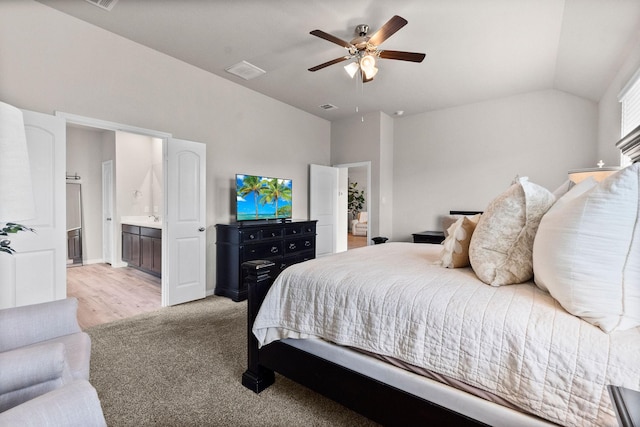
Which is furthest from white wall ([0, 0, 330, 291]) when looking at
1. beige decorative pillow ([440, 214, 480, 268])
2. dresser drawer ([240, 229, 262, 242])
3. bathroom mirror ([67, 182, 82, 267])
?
bathroom mirror ([67, 182, 82, 267])

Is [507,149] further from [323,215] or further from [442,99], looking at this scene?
[323,215]

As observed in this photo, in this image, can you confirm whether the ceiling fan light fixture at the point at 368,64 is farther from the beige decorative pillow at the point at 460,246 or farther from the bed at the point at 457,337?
the bed at the point at 457,337

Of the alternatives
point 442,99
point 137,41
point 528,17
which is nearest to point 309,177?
point 442,99

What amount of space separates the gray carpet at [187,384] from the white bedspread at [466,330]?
40cm

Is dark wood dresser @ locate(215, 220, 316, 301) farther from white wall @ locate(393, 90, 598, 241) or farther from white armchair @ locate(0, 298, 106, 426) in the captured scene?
white wall @ locate(393, 90, 598, 241)

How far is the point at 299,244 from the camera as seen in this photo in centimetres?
467

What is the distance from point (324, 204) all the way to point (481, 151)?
2782 mm

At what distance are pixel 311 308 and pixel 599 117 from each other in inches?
184

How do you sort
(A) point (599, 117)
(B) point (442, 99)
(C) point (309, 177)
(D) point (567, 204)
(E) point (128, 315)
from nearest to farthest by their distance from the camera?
(D) point (567, 204) < (E) point (128, 315) < (A) point (599, 117) < (B) point (442, 99) < (C) point (309, 177)

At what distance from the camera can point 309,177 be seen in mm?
5551

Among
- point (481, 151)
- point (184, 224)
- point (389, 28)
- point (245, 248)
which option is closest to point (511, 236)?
point (389, 28)

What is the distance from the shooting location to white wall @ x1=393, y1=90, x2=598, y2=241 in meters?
4.15

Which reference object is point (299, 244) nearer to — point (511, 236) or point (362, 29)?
point (362, 29)

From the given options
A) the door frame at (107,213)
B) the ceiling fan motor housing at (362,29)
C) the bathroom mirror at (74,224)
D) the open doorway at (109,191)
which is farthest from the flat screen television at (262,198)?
the bathroom mirror at (74,224)
